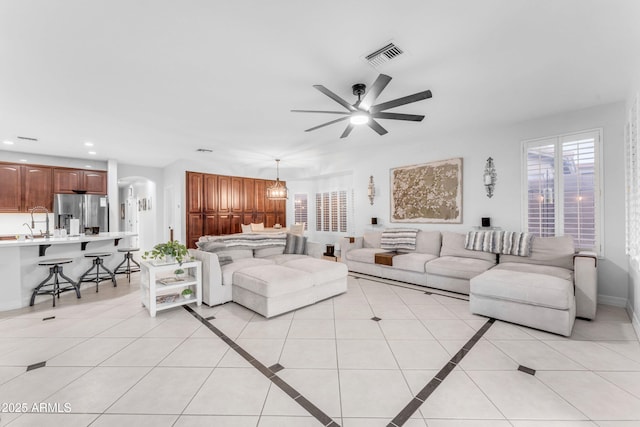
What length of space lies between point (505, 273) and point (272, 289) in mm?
2791

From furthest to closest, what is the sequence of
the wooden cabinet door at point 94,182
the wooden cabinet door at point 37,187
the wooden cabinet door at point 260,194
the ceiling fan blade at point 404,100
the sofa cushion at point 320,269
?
the wooden cabinet door at point 260,194
the wooden cabinet door at point 94,182
the wooden cabinet door at point 37,187
the sofa cushion at point 320,269
the ceiling fan blade at point 404,100

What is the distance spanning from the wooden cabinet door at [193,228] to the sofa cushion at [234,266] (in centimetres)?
340

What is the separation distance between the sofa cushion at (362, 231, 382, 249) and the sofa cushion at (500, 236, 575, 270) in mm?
2385

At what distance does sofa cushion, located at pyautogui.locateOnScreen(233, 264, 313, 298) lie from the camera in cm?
318

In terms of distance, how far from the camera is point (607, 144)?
12.0ft

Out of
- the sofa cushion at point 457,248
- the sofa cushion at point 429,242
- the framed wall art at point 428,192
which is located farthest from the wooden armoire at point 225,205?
the sofa cushion at point 457,248

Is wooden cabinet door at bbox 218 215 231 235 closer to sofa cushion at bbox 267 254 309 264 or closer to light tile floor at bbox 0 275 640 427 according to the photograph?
sofa cushion at bbox 267 254 309 264

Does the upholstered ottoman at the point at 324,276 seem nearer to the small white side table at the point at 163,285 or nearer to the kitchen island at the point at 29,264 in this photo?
the small white side table at the point at 163,285

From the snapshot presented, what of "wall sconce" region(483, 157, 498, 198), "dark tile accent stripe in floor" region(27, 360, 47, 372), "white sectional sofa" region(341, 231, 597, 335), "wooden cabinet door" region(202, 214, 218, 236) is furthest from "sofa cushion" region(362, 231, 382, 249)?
"dark tile accent stripe in floor" region(27, 360, 47, 372)

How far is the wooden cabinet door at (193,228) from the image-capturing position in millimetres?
6875

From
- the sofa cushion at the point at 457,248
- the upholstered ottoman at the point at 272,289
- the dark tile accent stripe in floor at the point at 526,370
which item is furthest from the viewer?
the sofa cushion at the point at 457,248

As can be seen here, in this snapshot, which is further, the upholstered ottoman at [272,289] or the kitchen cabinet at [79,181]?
the kitchen cabinet at [79,181]

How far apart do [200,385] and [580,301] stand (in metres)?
4.02

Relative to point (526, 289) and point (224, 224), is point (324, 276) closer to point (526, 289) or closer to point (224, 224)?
point (526, 289)
